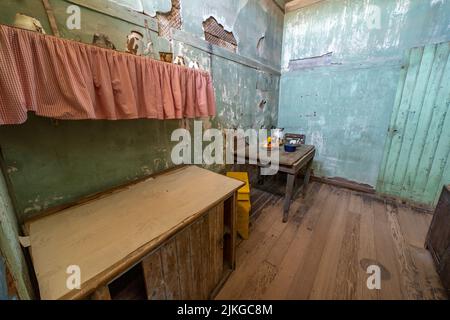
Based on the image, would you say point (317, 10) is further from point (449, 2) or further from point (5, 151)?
point (5, 151)

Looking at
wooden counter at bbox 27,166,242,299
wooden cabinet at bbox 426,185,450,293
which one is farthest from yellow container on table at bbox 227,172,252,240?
wooden cabinet at bbox 426,185,450,293

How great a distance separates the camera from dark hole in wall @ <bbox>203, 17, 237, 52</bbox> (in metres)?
1.91

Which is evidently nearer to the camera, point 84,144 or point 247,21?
point 84,144

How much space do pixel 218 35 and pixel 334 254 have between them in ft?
8.91

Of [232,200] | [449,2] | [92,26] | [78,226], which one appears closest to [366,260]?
[232,200]

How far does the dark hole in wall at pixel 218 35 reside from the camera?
191 cm

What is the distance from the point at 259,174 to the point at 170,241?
2.55m

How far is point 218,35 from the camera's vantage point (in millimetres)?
2041

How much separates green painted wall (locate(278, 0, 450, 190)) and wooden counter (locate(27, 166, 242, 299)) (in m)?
2.52

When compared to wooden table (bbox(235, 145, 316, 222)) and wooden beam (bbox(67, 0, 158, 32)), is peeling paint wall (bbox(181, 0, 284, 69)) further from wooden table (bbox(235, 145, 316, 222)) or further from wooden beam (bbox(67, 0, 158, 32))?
wooden table (bbox(235, 145, 316, 222))

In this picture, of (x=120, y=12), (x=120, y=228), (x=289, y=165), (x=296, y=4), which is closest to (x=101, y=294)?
(x=120, y=228)

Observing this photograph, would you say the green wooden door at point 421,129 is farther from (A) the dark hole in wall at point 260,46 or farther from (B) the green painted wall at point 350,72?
(A) the dark hole in wall at point 260,46

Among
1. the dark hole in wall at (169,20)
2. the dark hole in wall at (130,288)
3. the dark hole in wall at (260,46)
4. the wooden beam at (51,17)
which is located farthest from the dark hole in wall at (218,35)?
the dark hole in wall at (130,288)

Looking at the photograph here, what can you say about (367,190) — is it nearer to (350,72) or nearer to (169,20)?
(350,72)
